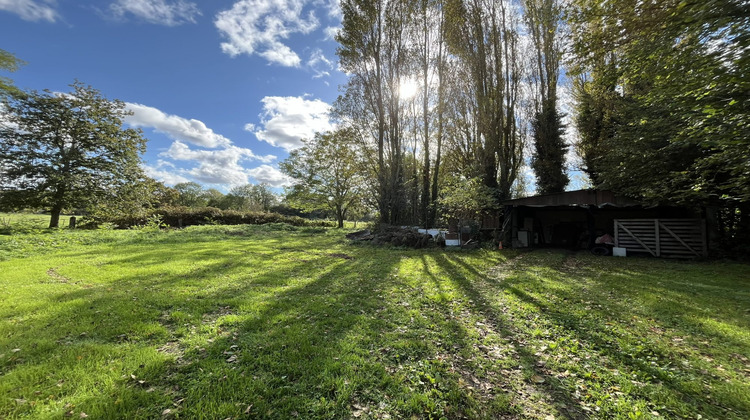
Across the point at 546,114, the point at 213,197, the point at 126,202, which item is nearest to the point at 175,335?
the point at 126,202

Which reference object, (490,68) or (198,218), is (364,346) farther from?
(198,218)

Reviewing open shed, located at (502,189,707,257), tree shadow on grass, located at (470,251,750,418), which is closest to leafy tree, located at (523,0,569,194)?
open shed, located at (502,189,707,257)

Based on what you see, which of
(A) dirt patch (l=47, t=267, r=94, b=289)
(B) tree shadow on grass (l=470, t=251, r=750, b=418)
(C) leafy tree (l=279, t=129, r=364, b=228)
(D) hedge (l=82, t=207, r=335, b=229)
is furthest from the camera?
(C) leafy tree (l=279, t=129, r=364, b=228)

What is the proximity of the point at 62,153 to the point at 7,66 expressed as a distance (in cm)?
453

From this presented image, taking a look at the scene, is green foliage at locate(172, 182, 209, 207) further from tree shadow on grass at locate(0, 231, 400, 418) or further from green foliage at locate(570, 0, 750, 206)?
green foliage at locate(570, 0, 750, 206)

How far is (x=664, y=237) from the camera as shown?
39.3 ft

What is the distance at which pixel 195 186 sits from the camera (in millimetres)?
50375

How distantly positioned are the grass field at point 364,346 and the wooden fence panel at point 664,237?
553 centimetres

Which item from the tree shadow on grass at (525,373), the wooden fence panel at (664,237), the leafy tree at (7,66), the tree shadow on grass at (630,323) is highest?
the leafy tree at (7,66)

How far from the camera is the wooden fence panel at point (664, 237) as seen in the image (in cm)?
1137

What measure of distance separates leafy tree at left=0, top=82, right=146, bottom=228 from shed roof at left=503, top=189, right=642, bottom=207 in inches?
965

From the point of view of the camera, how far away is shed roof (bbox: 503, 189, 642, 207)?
488 inches

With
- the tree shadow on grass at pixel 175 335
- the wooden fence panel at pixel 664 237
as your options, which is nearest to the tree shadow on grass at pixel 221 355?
the tree shadow on grass at pixel 175 335

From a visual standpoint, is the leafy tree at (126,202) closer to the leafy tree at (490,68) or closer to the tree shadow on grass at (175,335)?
the tree shadow on grass at (175,335)
